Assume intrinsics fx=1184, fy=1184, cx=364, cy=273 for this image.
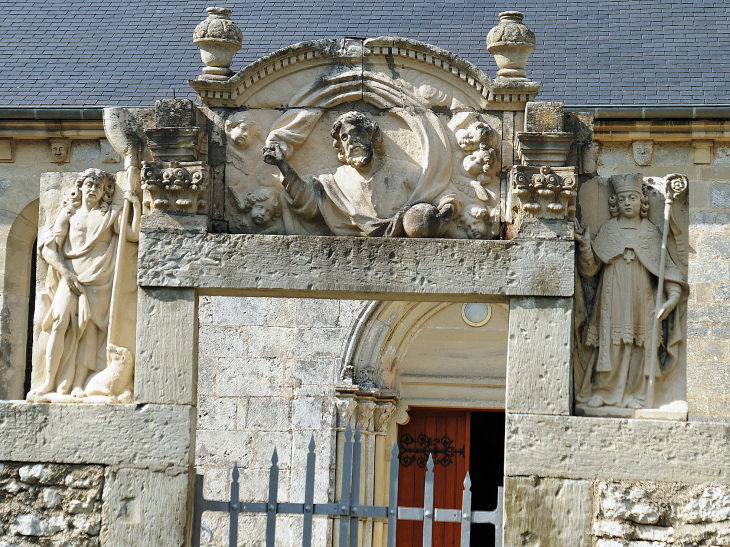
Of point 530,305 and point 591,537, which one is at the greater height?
point 530,305

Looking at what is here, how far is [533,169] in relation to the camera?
5.94 m

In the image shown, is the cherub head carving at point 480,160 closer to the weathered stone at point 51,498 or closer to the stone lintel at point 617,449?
the stone lintel at point 617,449

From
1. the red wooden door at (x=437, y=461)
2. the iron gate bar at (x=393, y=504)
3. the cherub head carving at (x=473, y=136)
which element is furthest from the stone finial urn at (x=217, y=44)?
the red wooden door at (x=437, y=461)

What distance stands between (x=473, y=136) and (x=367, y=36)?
18.4 feet

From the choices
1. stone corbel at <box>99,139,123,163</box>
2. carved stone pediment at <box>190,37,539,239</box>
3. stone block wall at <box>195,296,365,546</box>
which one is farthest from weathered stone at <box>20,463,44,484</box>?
stone corbel at <box>99,139,123,163</box>

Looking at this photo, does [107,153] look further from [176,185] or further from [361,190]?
[361,190]

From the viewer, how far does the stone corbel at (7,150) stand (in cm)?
1070

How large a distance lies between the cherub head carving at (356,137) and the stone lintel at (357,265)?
0.44 m

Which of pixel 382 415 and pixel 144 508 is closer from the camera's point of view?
pixel 144 508

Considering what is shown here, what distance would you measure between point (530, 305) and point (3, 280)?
636 cm

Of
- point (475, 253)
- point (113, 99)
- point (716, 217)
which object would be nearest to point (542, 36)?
point (716, 217)

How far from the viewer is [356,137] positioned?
6.13 m

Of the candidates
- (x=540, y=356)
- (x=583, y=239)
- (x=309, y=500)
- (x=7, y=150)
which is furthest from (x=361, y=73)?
(x=7, y=150)

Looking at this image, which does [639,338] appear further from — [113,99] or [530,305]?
[113,99]
